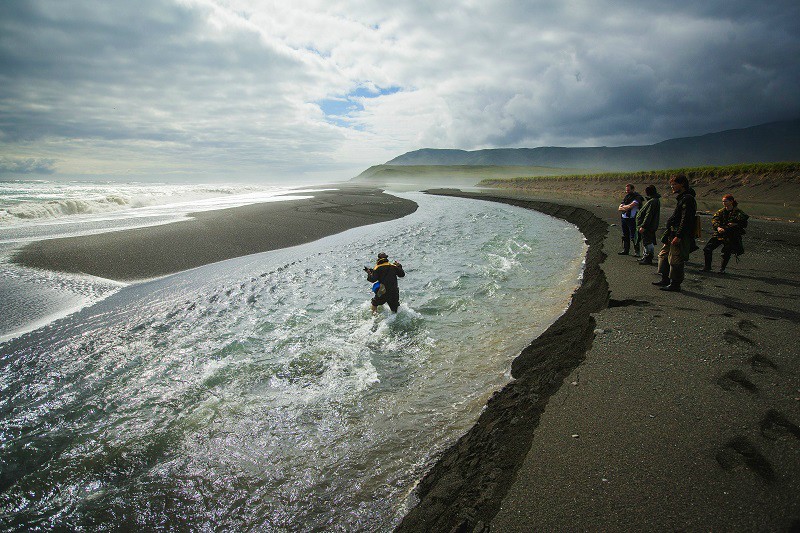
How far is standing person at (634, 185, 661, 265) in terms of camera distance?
33.5 feet

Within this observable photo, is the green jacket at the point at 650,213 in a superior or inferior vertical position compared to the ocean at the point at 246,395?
superior

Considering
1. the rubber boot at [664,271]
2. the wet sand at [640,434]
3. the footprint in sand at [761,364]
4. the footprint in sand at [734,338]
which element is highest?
the rubber boot at [664,271]

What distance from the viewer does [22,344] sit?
295 inches

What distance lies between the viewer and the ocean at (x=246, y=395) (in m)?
3.87

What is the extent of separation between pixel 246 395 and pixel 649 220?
36.6ft

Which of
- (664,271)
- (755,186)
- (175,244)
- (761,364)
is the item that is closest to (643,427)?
(761,364)

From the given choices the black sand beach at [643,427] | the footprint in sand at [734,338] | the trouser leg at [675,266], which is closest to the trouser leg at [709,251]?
the black sand beach at [643,427]

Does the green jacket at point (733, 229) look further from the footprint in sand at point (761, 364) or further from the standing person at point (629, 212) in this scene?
the footprint in sand at point (761, 364)

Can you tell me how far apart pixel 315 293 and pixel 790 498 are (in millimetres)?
9930

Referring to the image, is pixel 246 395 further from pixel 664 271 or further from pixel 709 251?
pixel 709 251

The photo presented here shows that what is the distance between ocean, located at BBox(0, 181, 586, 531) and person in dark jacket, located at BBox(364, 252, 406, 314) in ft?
1.40

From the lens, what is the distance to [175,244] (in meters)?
17.4

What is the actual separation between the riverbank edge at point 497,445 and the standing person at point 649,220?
4675mm

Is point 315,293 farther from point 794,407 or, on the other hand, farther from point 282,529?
point 794,407
